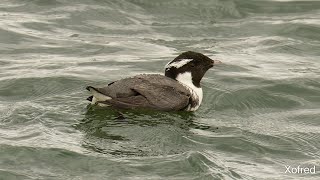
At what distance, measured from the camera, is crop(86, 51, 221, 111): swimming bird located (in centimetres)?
1303

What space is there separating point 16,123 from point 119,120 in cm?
147

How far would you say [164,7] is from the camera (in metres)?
21.0

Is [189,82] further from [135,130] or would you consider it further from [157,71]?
[157,71]

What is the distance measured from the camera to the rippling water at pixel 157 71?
11.5m

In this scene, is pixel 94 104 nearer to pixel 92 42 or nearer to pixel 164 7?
pixel 92 42

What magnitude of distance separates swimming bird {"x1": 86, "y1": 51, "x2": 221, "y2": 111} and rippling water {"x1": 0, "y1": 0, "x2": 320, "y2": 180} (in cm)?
21

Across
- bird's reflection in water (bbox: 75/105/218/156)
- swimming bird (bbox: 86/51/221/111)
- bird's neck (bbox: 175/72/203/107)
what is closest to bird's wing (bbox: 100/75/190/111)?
swimming bird (bbox: 86/51/221/111)

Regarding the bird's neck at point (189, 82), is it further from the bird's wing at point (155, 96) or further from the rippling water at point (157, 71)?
the bird's wing at point (155, 96)

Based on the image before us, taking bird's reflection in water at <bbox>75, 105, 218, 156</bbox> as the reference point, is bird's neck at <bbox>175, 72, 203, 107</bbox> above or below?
above

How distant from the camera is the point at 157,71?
659 inches

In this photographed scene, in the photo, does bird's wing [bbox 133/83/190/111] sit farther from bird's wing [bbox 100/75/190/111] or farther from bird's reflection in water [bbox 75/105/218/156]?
bird's reflection in water [bbox 75/105/218/156]

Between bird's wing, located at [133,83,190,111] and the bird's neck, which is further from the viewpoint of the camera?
the bird's neck

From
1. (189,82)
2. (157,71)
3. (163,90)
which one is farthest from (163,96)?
(157,71)

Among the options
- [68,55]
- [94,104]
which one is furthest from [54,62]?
[94,104]
